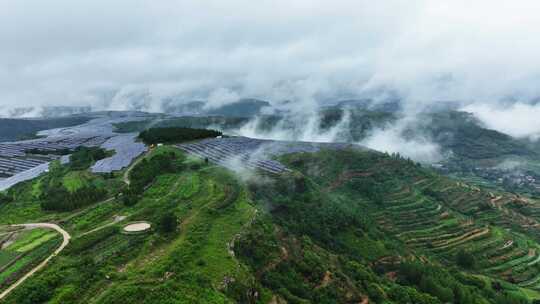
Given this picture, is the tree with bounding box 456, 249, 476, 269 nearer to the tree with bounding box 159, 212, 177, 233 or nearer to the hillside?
the hillside

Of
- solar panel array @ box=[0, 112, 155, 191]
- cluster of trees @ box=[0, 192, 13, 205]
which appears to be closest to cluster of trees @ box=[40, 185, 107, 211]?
cluster of trees @ box=[0, 192, 13, 205]

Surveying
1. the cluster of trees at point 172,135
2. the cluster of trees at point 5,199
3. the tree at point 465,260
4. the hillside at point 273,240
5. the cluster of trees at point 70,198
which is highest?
the cluster of trees at point 172,135

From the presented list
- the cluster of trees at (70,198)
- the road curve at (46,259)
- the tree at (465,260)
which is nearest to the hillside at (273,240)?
the tree at (465,260)

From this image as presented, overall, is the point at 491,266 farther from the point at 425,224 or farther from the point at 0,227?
the point at 0,227

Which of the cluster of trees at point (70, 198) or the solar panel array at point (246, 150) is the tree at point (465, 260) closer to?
the solar panel array at point (246, 150)

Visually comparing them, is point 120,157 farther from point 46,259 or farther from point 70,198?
point 46,259

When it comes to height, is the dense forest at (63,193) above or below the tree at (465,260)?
above
